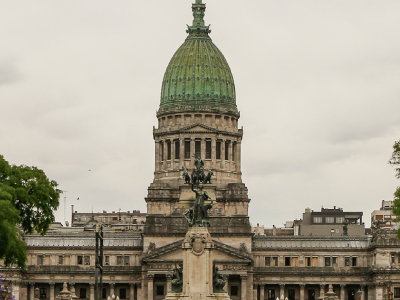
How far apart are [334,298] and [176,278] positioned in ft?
131

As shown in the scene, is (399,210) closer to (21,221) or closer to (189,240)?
(189,240)

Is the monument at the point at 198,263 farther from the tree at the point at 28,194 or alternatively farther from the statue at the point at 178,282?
the tree at the point at 28,194

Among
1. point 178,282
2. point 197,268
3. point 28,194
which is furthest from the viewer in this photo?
point 28,194

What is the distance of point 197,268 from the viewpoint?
431ft

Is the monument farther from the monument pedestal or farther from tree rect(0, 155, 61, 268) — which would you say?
tree rect(0, 155, 61, 268)

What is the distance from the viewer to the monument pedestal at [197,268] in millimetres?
131000

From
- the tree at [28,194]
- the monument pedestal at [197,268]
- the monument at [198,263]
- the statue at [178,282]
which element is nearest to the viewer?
the monument pedestal at [197,268]

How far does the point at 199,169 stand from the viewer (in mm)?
142125

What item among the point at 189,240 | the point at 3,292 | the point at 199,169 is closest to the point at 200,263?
the point at 189,240

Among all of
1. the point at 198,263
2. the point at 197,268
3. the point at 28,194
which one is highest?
the point at 28,194

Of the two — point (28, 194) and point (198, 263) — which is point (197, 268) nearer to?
point (198, 263)

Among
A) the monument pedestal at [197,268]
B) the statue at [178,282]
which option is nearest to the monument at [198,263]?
the monument pedestal at [197,268]

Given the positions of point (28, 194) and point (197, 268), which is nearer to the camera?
point (197, 268)

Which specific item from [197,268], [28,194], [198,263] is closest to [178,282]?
[197,268]
